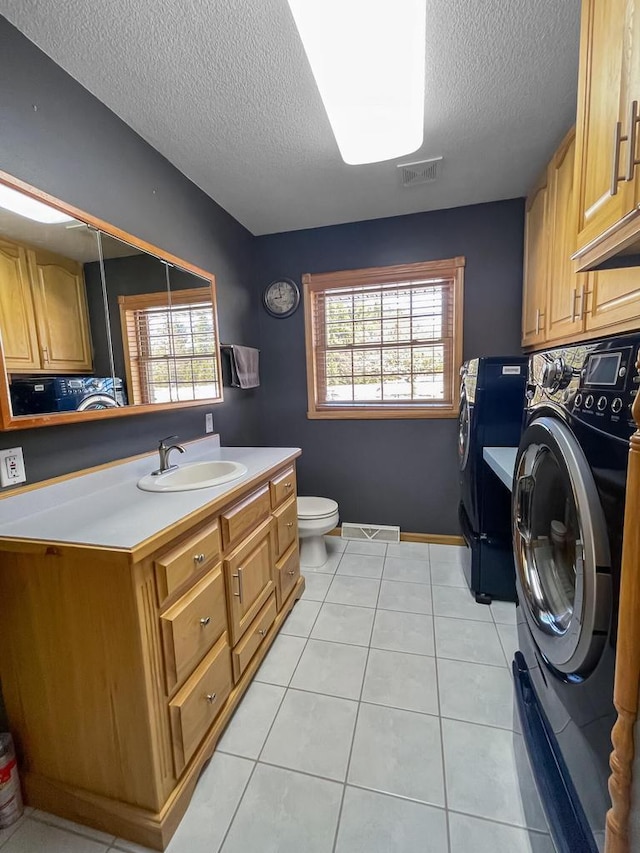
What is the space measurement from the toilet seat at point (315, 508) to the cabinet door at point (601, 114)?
75.5 inches

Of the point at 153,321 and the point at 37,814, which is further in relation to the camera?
the point at 153,321

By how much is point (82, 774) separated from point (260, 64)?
246 cm

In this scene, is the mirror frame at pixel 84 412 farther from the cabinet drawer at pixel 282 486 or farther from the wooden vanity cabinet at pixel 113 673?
the cabinet drawer at pixel 282 486

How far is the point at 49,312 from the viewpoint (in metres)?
1.25

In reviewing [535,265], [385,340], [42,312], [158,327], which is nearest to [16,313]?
[42,312]

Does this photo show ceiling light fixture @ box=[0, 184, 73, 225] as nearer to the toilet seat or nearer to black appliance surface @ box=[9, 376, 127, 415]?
black appliance surface @ box=[9, 376, 127, 415]

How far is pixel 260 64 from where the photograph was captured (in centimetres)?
135

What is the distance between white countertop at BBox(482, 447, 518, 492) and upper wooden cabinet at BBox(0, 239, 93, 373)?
170 cm

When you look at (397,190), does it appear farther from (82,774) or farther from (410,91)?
(82,774)

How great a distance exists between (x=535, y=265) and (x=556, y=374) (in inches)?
67.3

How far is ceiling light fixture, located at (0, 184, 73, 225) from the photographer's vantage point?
3.71ft

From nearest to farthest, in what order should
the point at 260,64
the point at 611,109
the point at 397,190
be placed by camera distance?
the point at 611,109
the point at 260,64
the point at 397,190

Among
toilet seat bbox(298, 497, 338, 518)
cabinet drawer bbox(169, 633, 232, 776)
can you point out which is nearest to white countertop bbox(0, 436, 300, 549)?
cabinet drawer bbox(169, 633, 232, 776)

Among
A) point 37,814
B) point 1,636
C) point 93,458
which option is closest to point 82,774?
point 37,814
